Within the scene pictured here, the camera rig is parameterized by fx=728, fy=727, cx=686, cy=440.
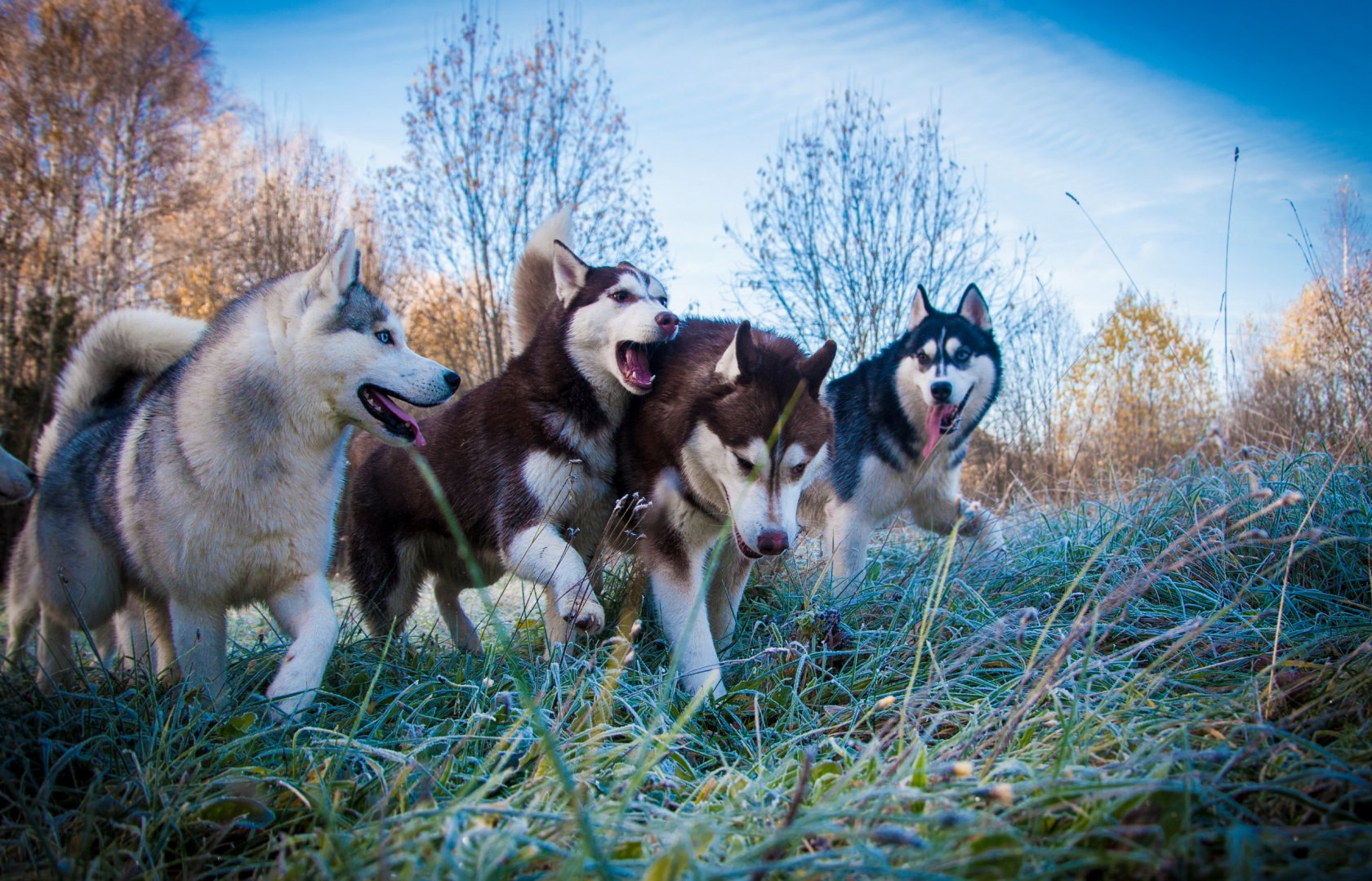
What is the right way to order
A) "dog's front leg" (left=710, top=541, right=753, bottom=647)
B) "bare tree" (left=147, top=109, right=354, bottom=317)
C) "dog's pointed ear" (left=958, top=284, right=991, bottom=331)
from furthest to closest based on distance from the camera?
"bare tree" (left=147, top=109, right=354, bottom=317) < "dog's pointed ear" (left=958, top=284, right=991, bottom=331) < "dog's front leg" (left=710, top=541, right=753, bottom=647)

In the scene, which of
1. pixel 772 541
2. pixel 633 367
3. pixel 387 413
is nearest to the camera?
pixel 772 541

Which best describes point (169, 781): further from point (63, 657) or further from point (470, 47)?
point (470, 47)

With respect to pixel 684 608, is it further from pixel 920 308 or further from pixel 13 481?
pixel 920 308

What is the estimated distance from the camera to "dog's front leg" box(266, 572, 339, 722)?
2.44 m

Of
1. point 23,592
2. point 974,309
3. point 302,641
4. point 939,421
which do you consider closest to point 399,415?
point 302,641

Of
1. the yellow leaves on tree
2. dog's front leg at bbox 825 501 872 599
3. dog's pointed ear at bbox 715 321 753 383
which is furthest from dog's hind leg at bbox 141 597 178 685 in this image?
the yellow leaves on tree

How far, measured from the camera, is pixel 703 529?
3357 millimetres

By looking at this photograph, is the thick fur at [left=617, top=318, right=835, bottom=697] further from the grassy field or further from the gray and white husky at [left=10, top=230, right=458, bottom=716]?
the gray and white husky at [left=10, top=230, right=458, bottom=716]

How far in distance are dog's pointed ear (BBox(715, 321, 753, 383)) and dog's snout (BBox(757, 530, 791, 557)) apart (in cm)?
71

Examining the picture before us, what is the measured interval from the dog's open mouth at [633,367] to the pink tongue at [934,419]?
256 cm

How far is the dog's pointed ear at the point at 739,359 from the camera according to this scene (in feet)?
10.1

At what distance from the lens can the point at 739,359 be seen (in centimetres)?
311

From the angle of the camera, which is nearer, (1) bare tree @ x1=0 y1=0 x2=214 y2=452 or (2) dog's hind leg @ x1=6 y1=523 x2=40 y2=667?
(2) dog's hind leg @ x1=6 y1=523 x2=40 y2=667

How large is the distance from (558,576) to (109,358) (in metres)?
3.11
